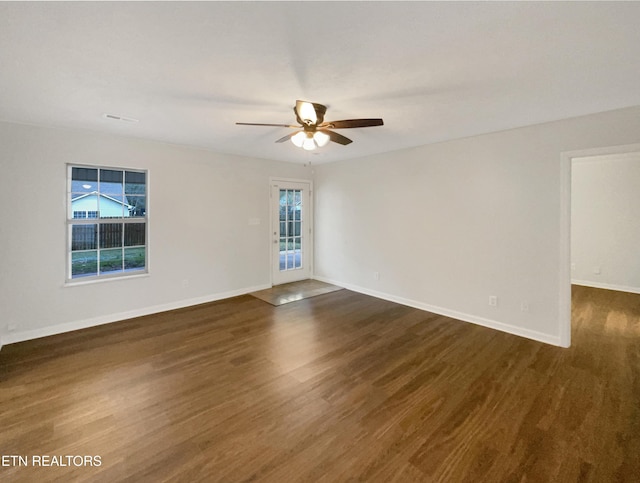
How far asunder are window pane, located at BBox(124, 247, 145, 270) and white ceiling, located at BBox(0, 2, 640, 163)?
6.01ft

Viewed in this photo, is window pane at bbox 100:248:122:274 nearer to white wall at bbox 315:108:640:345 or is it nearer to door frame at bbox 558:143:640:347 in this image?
white wall at bbox 315:108:640:345

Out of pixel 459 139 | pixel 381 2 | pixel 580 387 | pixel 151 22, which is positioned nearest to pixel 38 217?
pixel 151 22

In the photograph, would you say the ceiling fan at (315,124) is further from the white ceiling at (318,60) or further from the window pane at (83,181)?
the window pane at (83,181)

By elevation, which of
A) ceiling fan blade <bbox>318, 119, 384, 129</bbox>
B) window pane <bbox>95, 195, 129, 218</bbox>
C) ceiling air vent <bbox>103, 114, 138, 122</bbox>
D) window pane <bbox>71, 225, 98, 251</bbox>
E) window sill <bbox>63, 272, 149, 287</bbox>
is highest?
ceiling air vent <bbox>103, 114, 138, 122</bbox>

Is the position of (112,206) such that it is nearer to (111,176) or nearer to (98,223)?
(98,223)

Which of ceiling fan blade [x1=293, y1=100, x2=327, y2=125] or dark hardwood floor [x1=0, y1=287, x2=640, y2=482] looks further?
ceiling fan blade [x1=293, y1=100, x2=327, y2=125]

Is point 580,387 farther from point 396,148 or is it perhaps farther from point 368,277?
point 396,148

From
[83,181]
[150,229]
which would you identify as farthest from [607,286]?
[83,181]

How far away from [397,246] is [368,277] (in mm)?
888

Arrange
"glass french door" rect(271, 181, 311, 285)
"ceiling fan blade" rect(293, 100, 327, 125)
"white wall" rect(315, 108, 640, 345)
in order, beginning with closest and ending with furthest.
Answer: "ceiling fan blade" rect(293, 100, 327, 125)
"white wall" rect(315, 108, 640, 345)
"glass french door" rect(271, 181, 311, 285)

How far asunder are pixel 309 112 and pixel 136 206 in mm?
3273

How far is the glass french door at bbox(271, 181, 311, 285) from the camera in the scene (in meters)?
5.88

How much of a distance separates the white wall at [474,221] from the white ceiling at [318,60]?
1.32 ft

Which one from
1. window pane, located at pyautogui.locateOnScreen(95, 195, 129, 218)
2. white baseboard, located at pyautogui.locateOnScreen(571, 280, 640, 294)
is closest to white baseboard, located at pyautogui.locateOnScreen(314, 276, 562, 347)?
white baseboard, located at pyautogui.locateOnScreen(571, 280, 640, 294)
